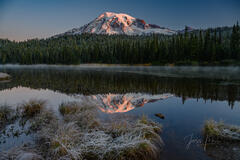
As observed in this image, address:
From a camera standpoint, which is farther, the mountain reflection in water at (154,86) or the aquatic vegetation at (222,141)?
the mountain reflection in water at (154,86)

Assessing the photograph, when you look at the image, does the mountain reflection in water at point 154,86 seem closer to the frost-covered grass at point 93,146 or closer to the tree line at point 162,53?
the frost-covered grass at point 93,146

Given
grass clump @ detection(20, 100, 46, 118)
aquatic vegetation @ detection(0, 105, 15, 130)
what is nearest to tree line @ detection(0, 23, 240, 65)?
grass clump @ detection(20, 100, 46, 118)

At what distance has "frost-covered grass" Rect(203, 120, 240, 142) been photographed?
5726 millimetres

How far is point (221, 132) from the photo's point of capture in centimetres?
589

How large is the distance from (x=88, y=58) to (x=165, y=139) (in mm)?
85831

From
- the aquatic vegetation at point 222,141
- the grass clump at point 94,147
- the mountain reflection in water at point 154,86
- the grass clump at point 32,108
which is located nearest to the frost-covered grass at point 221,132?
the aquatic vegetation at point 222,141

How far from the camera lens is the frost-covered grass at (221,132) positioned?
573 centimetres

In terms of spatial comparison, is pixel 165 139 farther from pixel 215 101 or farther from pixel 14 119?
pixel 215 101

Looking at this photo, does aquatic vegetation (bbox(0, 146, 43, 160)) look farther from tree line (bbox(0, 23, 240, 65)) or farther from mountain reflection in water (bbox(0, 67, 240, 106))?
tree line (bbox(0, 23, 240, 65))

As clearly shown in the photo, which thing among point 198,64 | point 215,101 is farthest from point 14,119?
point 198,64

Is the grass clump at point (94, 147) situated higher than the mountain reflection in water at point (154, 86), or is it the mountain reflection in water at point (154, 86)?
the grass clump at point (94, 147)

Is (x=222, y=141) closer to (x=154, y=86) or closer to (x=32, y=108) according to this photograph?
(x=32, y=108)

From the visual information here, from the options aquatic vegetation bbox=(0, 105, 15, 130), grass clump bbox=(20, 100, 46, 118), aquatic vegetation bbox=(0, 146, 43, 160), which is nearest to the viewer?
aquatic vegetation bbox=(0, 146, 43, 160)

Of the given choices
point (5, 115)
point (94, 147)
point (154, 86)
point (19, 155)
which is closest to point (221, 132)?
point (94, 147)
